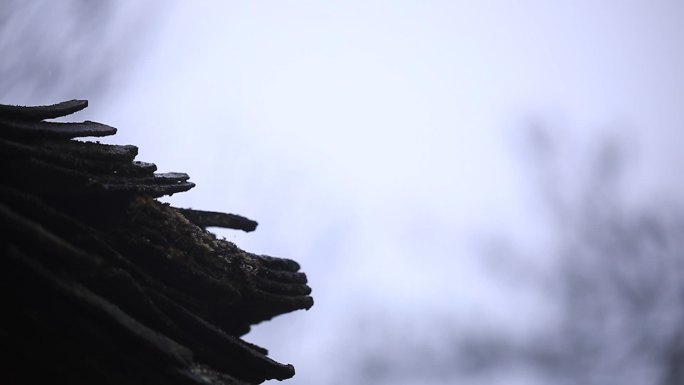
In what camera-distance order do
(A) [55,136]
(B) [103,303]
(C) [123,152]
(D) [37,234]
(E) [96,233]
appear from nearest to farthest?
(D) [37,234] < (B) [103,303] < (E) [96,233] < (A) [55,136] < (C) [123,152]

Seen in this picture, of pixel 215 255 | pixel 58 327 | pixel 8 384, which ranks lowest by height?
pixel 8 384

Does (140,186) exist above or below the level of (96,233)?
above

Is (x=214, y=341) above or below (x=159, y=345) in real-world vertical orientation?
above

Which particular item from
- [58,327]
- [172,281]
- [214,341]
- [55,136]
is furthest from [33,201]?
[214,341]

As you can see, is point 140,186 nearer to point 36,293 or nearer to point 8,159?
point 8,159

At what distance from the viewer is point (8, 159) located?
456cm

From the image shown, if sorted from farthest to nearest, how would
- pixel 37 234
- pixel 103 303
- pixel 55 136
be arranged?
1. pixel 55 136
2. pixel 103 303
3. pixel 37 234

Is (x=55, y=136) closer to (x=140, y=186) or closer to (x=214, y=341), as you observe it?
(x=140, y=186)

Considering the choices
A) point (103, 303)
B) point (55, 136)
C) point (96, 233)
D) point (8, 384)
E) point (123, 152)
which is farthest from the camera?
point (123, 152)

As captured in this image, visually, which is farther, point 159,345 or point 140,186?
point 140,186

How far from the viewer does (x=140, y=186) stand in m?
5.73

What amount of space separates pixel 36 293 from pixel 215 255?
2.54 m

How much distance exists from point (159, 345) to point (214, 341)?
1.30 m

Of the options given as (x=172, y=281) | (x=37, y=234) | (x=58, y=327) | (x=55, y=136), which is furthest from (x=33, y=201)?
(x=172, y=281)
